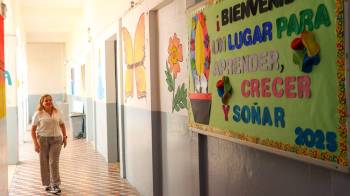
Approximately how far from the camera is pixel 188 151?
3.99m

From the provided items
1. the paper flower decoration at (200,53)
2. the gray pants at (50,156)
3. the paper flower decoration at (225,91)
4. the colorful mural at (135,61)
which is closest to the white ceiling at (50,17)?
the colorful mural at (135,61)

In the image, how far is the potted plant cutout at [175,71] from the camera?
414cm

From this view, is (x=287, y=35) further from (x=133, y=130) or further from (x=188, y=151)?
(x=133, y=130)

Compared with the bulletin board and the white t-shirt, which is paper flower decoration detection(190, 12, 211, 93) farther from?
the white t-shirt

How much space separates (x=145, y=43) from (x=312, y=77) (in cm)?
336


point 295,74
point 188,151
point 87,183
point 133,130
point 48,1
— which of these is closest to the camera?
point 295,74

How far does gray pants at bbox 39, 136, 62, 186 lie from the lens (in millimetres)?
6074

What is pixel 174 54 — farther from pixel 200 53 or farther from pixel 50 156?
pixel 50 156

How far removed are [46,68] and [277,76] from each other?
21.3m

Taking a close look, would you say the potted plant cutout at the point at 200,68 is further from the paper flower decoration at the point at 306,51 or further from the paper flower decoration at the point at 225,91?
the paper flower decoration at the point at 306,51

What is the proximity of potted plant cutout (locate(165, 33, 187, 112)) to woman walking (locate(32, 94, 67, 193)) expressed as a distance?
2267mm

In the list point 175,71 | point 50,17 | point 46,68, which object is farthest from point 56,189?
point 46,68

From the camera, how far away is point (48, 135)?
6.00 m

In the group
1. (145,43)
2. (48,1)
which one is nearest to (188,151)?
(145,43)
